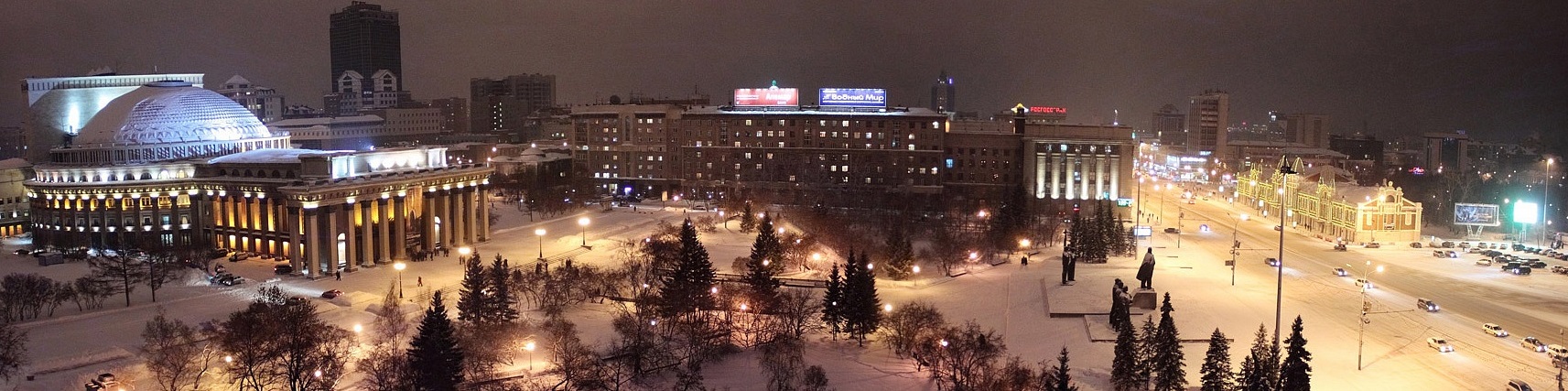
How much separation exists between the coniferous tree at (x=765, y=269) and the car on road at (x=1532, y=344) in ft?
121

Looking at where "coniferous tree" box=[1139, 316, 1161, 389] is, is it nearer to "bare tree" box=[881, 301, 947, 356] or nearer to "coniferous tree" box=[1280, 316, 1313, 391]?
"coniferous tree" box=[1280, 316, 1313, 391]

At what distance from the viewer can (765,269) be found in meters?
61.2

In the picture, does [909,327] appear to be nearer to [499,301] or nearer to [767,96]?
[499,301]

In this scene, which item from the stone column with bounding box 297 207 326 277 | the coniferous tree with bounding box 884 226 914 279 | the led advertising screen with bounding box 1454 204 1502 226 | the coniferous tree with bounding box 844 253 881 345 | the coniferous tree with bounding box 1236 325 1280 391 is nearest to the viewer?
the coniferous tree with bounding box 1236 325 1280 391

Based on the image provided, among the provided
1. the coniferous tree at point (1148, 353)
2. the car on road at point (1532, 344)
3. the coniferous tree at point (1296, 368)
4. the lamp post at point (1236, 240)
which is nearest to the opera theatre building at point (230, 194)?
the coniferous tree at point (1148, 353)

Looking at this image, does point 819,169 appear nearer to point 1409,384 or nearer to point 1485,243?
point 1485,243

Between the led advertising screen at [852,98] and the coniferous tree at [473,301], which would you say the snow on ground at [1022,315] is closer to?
the coniferous tree at [473,301]

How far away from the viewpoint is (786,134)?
397 feet

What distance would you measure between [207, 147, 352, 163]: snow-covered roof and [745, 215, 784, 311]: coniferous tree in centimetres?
2981

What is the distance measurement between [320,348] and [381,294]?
16387 mm

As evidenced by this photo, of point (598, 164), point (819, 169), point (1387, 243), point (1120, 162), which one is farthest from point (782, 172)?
point (1387, 243)

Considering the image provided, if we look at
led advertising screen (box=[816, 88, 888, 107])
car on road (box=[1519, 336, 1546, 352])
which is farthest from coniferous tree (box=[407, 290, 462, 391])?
led advertising screen (box=[816, 88, 888, 107])

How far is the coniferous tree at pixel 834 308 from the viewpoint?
5531 centimetres

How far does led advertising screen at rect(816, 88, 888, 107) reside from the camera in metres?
121
